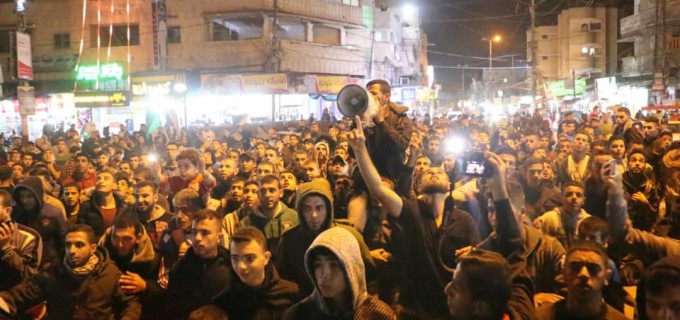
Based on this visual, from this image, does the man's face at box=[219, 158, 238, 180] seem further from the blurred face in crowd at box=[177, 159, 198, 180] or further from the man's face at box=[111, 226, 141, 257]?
the man's face at box=[111, 226, 141, 257]

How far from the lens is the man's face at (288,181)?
23.7 feet

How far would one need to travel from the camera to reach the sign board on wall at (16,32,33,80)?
16.3 m

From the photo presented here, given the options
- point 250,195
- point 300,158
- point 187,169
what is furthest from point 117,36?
point 250,195

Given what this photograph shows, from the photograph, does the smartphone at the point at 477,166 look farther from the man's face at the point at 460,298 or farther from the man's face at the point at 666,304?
the man's face at the point at 666,304

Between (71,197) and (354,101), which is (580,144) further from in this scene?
(71,197)

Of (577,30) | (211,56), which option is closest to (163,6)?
(211,56)

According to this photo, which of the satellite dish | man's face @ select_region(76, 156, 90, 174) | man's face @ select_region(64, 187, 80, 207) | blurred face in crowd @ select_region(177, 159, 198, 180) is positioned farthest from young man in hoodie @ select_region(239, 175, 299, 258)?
man's face @ select_region(76, 156, 90, 174)

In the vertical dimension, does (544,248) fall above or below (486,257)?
below

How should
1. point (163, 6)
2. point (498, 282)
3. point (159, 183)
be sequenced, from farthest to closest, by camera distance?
1. point (163, 6)
2. point (159, 183)
3. point (498, 282)

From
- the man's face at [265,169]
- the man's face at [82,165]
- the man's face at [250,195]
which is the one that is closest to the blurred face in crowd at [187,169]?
the man's face at [265,169]

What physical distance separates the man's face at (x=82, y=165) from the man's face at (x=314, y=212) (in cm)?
584

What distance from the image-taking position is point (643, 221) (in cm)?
607

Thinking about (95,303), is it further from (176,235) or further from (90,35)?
(90,35)

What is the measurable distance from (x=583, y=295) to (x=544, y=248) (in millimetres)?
1329
